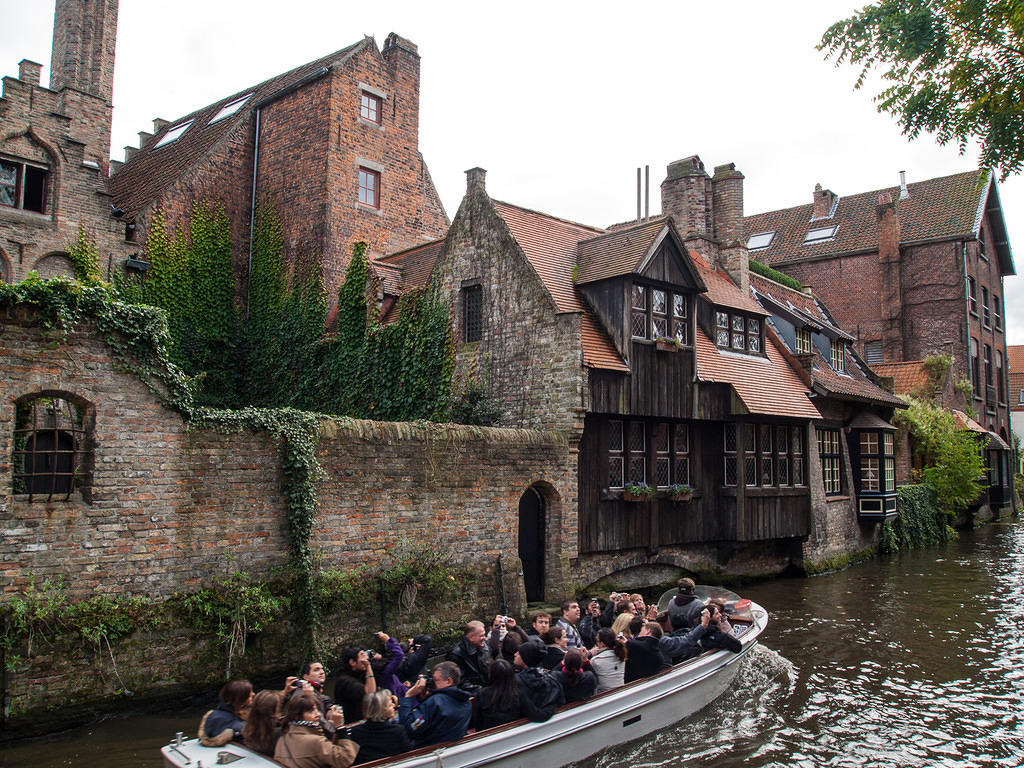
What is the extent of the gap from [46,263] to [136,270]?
215cm

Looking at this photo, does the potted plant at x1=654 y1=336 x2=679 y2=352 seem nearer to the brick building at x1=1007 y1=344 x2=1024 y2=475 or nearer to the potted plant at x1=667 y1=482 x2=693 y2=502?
the potted plant at x1=667 y1=482 x2=693 y2=502

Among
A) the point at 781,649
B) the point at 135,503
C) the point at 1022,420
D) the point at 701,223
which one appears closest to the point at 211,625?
the point at 135,503

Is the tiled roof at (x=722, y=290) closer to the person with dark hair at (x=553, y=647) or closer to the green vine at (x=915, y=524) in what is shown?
the green vine at (x=915, y=524)

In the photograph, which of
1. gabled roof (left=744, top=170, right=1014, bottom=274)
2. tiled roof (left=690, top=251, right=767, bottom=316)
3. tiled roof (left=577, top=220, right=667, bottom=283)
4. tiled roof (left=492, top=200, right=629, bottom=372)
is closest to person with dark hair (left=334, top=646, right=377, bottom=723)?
tiled roof (left=492, top=200, right=629, bottom=372)

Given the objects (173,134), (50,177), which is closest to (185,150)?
(173,134)

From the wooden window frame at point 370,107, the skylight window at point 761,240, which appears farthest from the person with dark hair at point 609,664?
the skylight window at point 761,240

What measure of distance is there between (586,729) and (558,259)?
10585mm

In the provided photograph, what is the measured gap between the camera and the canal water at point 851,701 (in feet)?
29.8

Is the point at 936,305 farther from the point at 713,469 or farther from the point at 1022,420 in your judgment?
the point at 1022,420

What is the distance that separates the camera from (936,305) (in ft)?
121

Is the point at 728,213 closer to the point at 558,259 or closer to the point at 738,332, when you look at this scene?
the point at 738,332

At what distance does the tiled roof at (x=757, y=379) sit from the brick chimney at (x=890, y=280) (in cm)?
1900

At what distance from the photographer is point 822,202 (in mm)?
41500

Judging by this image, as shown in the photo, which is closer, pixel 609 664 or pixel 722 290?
pixel 609 664
